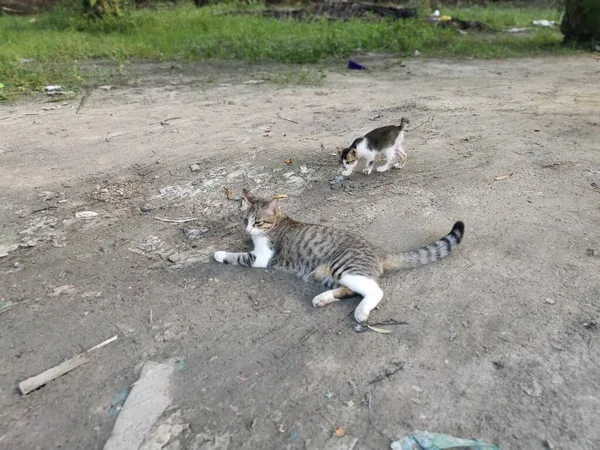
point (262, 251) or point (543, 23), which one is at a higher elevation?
point (543, 23)

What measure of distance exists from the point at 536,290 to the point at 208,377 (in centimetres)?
236

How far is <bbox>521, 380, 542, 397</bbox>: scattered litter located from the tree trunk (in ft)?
37.7

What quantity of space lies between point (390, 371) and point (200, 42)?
1045 cm

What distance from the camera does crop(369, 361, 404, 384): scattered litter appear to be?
2.78 m

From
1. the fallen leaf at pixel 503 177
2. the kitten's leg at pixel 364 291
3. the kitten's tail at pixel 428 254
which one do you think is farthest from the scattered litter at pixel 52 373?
the fallen leaf at pixel 503 177

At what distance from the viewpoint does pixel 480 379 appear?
9.05ft

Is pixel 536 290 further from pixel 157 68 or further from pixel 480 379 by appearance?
pixel 157 68

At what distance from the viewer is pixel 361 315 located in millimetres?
3229

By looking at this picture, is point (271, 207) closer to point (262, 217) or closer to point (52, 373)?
point (262, 217)

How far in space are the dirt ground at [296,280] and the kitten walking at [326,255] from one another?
11 cm

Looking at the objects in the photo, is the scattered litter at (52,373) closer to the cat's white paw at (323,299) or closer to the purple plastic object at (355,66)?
the cat's white paw at (323,299)

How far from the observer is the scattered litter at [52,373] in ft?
9.28

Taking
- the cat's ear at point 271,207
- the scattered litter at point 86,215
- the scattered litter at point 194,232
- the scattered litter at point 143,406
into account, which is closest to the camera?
the scattered litter at point 143,406

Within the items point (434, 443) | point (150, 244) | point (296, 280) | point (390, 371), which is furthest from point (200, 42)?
point (434, 443)
